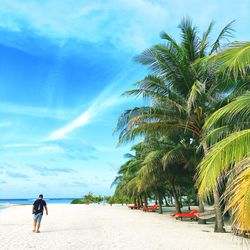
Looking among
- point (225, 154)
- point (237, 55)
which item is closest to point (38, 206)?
point (225, 154)

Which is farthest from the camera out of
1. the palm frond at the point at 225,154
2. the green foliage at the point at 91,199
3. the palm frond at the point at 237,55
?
the green foliage at the point at 91,199

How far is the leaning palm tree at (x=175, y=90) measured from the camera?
46.0ft

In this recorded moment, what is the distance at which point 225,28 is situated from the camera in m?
13.8

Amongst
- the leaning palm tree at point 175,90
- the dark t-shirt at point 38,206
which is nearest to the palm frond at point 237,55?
the leaning palm tree at point 175,90

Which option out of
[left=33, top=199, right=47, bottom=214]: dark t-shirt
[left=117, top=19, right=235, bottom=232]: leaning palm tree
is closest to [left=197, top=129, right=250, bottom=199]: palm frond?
[left=117, top=19, right=235, bottom=232]: leaning palm tree

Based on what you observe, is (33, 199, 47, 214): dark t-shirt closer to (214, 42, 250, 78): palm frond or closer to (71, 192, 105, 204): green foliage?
(214, 42, 250, 78): palm frond

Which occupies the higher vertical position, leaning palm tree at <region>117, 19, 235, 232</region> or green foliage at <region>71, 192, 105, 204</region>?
green foliage at <region>71, 192, 105, 204</region>

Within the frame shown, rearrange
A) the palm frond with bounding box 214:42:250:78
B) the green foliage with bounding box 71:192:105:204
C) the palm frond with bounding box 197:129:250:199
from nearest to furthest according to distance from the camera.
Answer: the palm frond with bounding box 214:42:250:78
the palm frond with bounding box 197:129:250:199
the green foliage with bounding box 71:192:105:204

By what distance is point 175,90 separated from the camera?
14.9m

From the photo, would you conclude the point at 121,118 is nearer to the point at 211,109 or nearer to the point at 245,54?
the point at 211,109

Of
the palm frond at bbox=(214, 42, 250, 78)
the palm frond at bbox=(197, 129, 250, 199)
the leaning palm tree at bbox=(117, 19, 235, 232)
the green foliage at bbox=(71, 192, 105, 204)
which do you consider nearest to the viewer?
the palm frond at bbox=(214, 42, 250, 78)

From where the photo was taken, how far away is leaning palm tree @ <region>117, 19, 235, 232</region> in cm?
1401

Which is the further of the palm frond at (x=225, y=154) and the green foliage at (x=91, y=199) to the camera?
the green foliage at (x=91, y=199)

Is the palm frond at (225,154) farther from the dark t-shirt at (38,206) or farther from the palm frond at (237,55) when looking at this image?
the dark t-shirt at (38,206)
